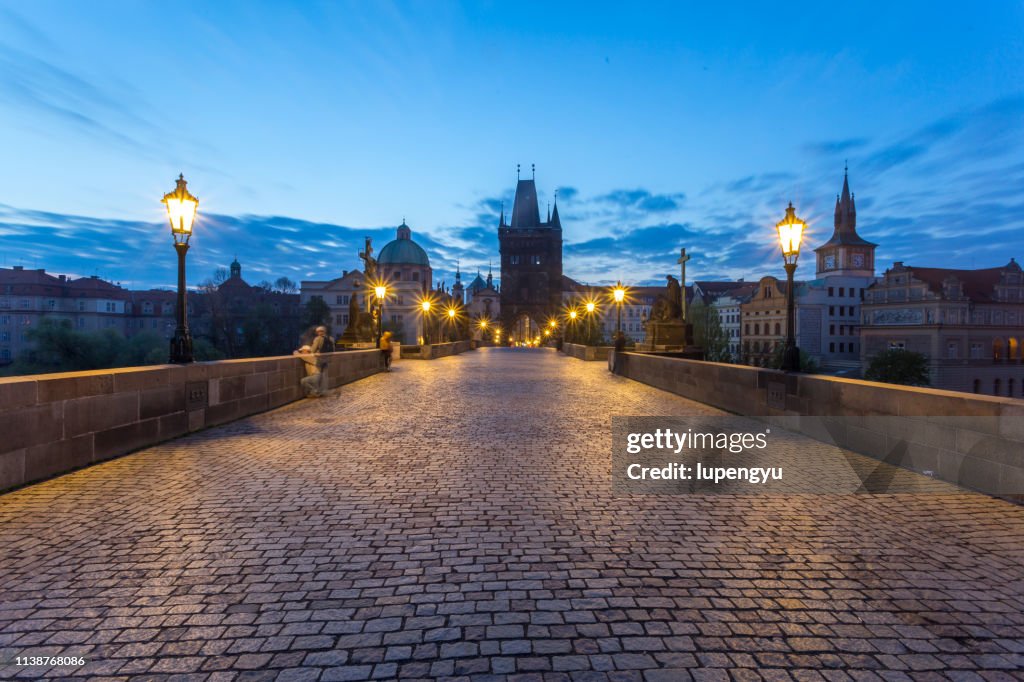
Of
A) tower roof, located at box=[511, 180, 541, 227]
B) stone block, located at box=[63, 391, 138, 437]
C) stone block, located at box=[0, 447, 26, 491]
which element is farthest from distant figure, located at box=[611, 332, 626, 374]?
tower roof, located at box=[511, 180, 541, 227]

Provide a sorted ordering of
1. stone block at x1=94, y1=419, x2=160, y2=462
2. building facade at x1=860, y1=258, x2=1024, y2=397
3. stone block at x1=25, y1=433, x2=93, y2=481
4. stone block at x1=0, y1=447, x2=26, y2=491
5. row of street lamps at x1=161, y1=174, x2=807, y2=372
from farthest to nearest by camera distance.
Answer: building facade at x1=860, y1=258, x2=1024, y2=397 → row of street lamps at x1=161, y1=174, x2=807, y2=372 → stone block at x1=94, y1=419, x2=160, y2=462 → stone block at x1=25, y1=433, x2=93, y2=481 → stone block at x1=0, y1=447, x2=26, y2=491

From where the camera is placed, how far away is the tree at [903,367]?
5256 cm

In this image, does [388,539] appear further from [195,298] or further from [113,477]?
[195,298]

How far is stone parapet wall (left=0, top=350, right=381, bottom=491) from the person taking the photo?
5.61m

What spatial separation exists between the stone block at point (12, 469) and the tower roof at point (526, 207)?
114493 mm

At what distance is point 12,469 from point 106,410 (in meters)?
1.42

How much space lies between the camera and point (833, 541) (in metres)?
4.18

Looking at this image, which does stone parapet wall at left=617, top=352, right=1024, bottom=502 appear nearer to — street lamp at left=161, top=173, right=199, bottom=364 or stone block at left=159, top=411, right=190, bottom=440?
stone block at left=159, top=411, right=190, bottom=440

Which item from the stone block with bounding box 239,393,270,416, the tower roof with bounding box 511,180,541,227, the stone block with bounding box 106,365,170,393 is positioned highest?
the tower roof with bounding box 511,180,541,227

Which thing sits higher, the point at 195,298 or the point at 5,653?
the point at 195,298

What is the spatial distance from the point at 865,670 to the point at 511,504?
9.65ft

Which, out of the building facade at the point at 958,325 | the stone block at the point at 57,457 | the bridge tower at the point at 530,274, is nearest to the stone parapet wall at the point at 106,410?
the stone block at the point at 57,457

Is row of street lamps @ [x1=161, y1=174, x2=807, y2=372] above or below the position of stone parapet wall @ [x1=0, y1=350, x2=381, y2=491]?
above

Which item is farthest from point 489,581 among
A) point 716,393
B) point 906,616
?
point 716,393
